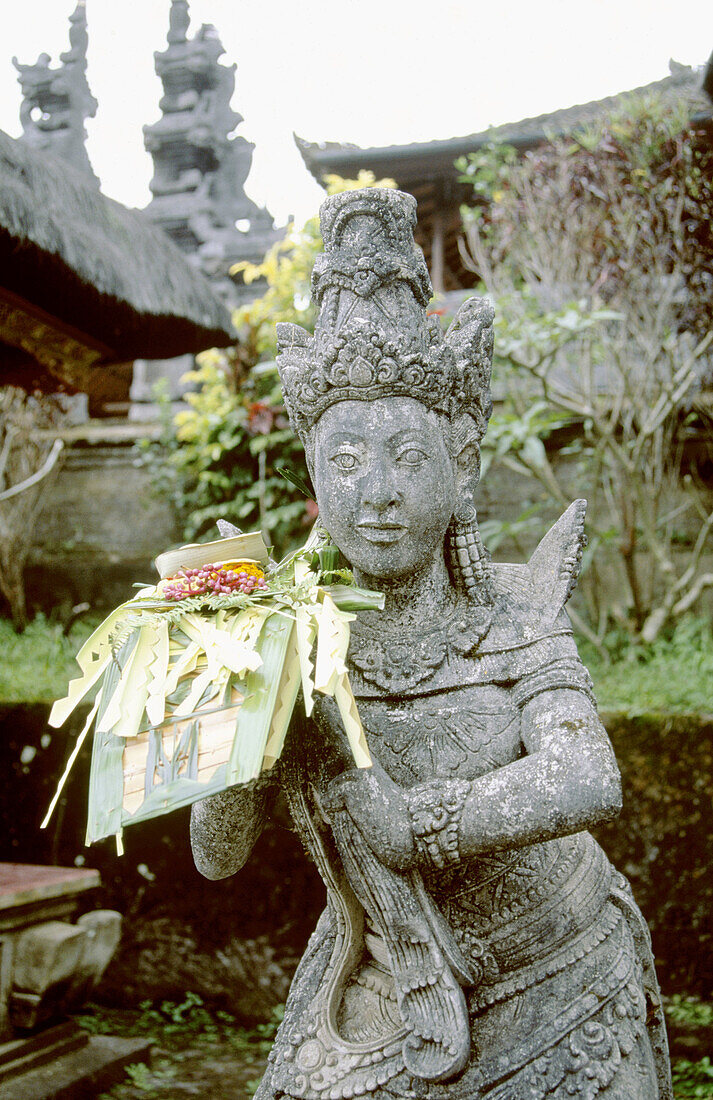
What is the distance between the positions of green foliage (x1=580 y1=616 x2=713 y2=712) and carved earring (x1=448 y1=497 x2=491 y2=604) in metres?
2.94

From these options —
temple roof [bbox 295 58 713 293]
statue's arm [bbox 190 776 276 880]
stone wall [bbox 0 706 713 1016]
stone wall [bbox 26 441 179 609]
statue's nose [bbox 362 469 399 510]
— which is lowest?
stone wall [bbox 0 706 713 1016]

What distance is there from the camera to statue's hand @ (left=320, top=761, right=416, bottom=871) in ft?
5.64

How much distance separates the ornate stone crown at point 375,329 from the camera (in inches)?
75.6

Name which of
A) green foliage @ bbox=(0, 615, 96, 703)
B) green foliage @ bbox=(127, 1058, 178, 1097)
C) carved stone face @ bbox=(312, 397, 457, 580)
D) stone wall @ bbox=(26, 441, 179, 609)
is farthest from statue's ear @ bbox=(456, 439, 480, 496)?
stone wall @ bbox=(26, 441, 179, 609)

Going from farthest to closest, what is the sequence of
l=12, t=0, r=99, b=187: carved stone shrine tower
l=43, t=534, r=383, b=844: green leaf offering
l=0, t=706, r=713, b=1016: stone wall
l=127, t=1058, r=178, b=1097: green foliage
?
l=12, t=0, r=99, b=187: carved stone shrine tower → l=0, t=706, r=713, b=1016: stone wall → l=127, t=1058, r=178, b=1097: green foliage → l=43, t=534, r=383, b=844: green leaf offering

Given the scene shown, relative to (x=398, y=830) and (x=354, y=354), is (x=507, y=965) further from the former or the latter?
(x=354, y=354)

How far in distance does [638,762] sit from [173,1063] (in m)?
2.77

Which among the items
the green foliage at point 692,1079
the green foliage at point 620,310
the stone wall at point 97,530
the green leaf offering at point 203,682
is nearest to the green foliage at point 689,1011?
the green foliage at point 692,1079

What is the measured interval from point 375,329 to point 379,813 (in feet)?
3.15

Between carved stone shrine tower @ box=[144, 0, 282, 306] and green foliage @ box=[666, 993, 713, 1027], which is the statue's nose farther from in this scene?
carved stone shrine tower @ box=[144, 0, 282, 306]

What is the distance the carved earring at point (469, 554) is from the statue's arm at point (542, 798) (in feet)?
1.40

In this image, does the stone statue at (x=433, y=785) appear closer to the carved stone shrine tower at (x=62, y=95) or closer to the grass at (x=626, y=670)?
the grass at (x=626, y=670)

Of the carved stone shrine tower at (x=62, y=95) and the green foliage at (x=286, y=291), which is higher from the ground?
the carved stone shrine tower at (x=62, y=95)

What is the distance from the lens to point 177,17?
12250 millimetres
